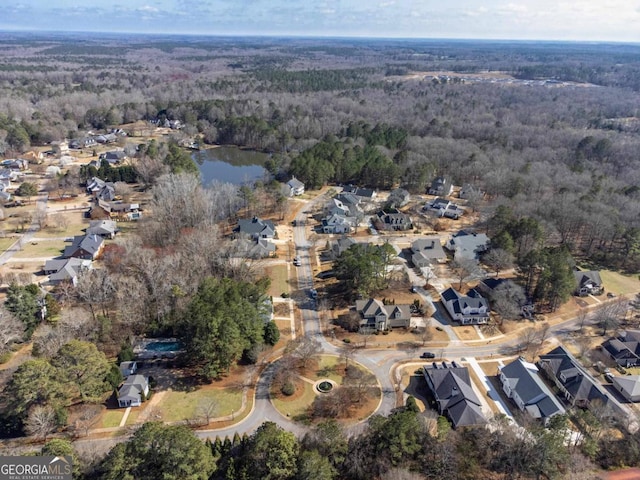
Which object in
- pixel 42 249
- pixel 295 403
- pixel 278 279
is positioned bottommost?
pixel 42 249

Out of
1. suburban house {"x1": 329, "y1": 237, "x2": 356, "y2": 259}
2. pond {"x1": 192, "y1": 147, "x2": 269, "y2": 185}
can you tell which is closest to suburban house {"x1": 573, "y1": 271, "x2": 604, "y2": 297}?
suburban house {"x1": 329, "y1": 237, "x2": 356, "y2": 259}

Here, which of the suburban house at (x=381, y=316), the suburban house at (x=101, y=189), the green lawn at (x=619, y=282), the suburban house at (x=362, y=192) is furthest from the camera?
the suburban house at (x=362, y=192)

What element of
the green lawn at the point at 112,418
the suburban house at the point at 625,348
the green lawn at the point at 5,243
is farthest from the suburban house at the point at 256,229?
the suburban house at the point at 625,348

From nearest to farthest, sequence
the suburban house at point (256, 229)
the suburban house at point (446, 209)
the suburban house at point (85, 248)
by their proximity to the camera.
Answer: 1. the suburban house at point (85, 248)
2. the suburban house at point (256, 229)
3. the suburban house at point (446, 209)

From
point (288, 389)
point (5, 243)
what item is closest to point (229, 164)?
point (5, 243)

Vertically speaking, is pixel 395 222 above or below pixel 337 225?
above

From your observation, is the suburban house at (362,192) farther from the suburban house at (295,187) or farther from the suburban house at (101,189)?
the suburban house at (101,189)

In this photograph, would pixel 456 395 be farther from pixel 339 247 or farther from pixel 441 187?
pixel 441 187
